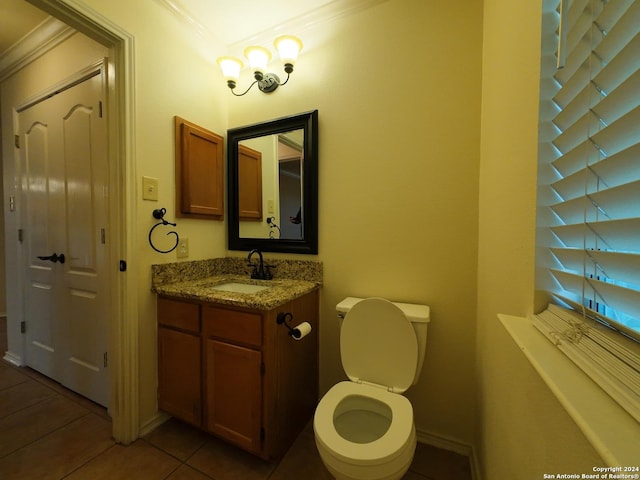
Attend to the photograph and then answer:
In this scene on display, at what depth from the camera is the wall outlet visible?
1.57 metres

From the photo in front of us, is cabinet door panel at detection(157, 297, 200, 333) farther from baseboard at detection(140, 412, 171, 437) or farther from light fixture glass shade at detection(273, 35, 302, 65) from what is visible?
light fixture glass shade at detection(273, 35, 302, 65)

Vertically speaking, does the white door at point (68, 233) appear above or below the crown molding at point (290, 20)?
below

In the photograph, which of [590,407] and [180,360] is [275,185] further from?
[590,407]

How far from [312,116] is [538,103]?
119 centimetres

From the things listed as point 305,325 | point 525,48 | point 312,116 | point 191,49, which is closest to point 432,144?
point 525,48

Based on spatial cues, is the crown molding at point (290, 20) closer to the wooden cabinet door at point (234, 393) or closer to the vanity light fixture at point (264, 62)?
the vanity light fixture at point (264, 62)

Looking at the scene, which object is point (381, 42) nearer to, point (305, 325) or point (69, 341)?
point (305, 325)

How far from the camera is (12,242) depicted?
2059mm

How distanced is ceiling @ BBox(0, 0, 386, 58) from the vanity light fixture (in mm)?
218

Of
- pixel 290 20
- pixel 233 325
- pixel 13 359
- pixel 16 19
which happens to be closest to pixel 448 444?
pixel 233 325

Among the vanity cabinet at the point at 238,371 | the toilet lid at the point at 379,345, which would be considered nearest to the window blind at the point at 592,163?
the toilet lid at the point at 379,345

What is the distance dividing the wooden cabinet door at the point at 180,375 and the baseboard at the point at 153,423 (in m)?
0.07

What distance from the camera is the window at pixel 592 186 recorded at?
0.42 metres

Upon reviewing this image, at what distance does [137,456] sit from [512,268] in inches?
74.5
